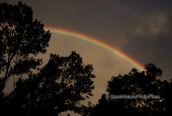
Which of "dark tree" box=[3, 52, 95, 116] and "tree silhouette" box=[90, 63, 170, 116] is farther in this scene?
"tree silhouette" box=[90, 63, 170, 116]

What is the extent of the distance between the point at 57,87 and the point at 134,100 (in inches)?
670

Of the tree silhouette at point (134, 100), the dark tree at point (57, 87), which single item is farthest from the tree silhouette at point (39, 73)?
the tree silhouette at point (134, 100)

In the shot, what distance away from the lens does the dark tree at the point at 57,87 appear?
12133mm

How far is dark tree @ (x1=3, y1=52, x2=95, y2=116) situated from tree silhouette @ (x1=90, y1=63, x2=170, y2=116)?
8567 mm

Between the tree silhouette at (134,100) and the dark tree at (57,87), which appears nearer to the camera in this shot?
the dark tree at (57,87)

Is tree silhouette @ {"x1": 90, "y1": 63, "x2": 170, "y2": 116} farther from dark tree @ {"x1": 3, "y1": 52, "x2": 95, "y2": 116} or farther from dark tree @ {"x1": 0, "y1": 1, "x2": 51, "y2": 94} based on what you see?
dark tree @ {"x1": 0, "y1": 1, "x2": 51, "y2": 94}

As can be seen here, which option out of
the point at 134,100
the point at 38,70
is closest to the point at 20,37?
the point at 38,70

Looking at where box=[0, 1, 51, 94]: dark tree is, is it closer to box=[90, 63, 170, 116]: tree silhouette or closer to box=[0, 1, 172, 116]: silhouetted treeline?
box=[0, 1, 172, 116]: silhouetted treeline

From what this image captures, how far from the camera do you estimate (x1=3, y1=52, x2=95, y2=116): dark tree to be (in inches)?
478

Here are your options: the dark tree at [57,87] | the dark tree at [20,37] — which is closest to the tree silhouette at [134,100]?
the dark tree at [57,87]

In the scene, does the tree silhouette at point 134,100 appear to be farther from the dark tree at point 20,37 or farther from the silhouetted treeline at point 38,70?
the dark tree at point 20,37

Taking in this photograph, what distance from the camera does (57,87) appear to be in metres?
14.5

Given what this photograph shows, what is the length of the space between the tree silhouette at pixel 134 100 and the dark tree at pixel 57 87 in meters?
8.57

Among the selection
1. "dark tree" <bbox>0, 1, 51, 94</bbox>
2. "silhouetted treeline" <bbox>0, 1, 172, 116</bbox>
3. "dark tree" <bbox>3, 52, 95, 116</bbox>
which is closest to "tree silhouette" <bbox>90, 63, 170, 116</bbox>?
"silhouetted treeline" <bbox>0, 1, 172, 116</bbox>
